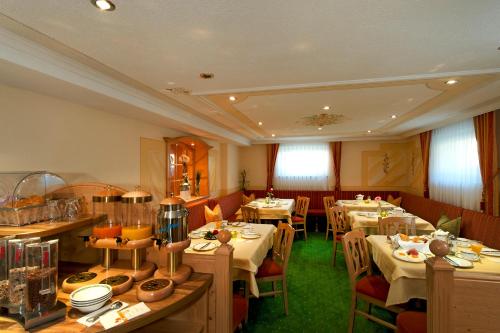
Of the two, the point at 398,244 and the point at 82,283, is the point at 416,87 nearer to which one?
the point at 398,244

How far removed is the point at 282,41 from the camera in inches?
67.5

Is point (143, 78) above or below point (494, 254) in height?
above

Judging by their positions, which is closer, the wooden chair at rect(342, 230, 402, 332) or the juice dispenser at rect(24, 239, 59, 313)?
the juice dispenser at rect(24, 239, 59, 313)

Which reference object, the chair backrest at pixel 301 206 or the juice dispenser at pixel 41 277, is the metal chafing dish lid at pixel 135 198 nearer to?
the juice dispenser at pixel 41 277

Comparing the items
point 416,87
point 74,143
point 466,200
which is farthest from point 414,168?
point 74,143

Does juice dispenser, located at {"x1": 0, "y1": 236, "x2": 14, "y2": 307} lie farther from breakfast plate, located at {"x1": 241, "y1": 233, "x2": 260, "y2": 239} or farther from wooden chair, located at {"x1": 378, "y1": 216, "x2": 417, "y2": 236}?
wooden chair, located at {"x1": 378, "y1": 216, "x2": 417, "y2": 236}

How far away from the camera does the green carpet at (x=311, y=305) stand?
250 cm

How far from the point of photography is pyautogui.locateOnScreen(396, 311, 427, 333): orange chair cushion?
66.8 inches

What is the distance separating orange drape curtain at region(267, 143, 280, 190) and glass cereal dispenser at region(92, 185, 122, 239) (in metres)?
5.93

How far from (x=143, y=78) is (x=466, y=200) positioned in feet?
17.4

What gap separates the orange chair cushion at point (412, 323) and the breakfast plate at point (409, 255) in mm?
443

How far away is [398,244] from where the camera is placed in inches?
96.3

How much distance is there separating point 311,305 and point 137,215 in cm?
219

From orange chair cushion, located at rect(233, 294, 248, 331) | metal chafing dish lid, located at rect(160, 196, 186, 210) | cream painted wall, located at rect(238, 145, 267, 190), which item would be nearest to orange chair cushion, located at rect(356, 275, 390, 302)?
orange chair cushion, located at rect(233, 294, 248, 331)
